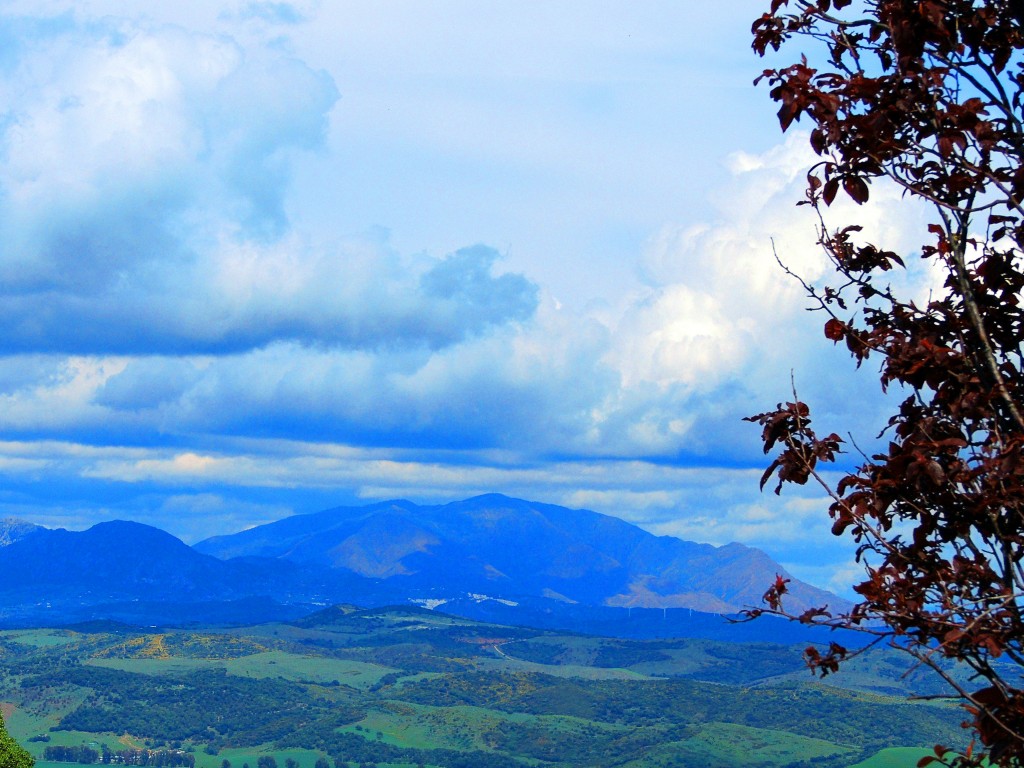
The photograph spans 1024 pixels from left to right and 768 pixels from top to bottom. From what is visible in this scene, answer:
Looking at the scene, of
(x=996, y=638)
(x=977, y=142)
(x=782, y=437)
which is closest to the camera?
(x=996, y=638)

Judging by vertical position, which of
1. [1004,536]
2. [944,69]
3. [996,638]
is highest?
[944,69]

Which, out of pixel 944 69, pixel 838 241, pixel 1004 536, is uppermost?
pixel 944 69

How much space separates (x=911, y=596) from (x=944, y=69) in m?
5.39

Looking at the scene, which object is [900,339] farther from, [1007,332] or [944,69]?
[944,69]

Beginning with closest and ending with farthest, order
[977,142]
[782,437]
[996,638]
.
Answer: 1. [996,638]
2. [977,142]
3. [782,437]

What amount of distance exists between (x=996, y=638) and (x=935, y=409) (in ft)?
8.63

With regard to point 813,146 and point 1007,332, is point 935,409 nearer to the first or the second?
point 1007,332

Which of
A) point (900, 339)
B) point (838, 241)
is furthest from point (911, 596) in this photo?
point (838, 241)

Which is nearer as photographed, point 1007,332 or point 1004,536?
point 1004,536

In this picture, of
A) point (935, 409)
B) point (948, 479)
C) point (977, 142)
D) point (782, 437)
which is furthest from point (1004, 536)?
point (977, 142)

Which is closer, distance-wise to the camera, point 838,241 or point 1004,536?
point 1004,536

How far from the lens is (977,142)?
39.7 feet

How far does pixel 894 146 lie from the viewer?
40.7 feet

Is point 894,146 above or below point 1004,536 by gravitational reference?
above
